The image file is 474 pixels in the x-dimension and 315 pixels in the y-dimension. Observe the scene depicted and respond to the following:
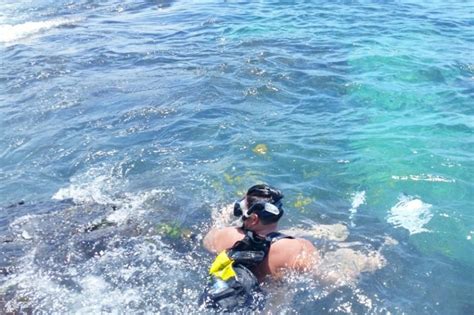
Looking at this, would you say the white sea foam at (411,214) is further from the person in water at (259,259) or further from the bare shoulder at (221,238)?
the bare shoulder at (221,238)

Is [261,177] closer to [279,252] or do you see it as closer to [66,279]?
[279,252]

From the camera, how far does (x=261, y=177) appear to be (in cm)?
773

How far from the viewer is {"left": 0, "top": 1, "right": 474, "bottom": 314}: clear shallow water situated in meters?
5.56

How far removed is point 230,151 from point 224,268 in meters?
3.86

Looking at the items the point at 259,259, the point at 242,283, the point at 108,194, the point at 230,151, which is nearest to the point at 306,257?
the point at 259,259

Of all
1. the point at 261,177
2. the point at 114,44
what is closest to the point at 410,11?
the point at 114,44

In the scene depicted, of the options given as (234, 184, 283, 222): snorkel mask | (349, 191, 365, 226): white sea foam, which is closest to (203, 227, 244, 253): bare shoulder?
(234, 184, 283, 222): snorkel mask

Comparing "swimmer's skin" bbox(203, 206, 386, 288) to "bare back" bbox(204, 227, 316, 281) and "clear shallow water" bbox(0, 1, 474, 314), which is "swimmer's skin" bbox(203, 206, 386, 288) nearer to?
"bare back" bbox(204, 227, 316, 281)

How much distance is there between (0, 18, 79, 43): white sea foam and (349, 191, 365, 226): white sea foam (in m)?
13.5

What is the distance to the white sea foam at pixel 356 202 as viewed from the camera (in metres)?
6.81

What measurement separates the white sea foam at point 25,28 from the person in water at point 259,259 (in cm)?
1399

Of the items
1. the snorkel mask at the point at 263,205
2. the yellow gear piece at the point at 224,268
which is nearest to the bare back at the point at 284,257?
the snorkel mask at the point at 263,205

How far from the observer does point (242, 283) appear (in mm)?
4766

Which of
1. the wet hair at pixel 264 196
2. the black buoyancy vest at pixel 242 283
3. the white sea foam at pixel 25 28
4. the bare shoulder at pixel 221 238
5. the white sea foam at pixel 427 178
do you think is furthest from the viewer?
the white sea foam at pixel 25 28
